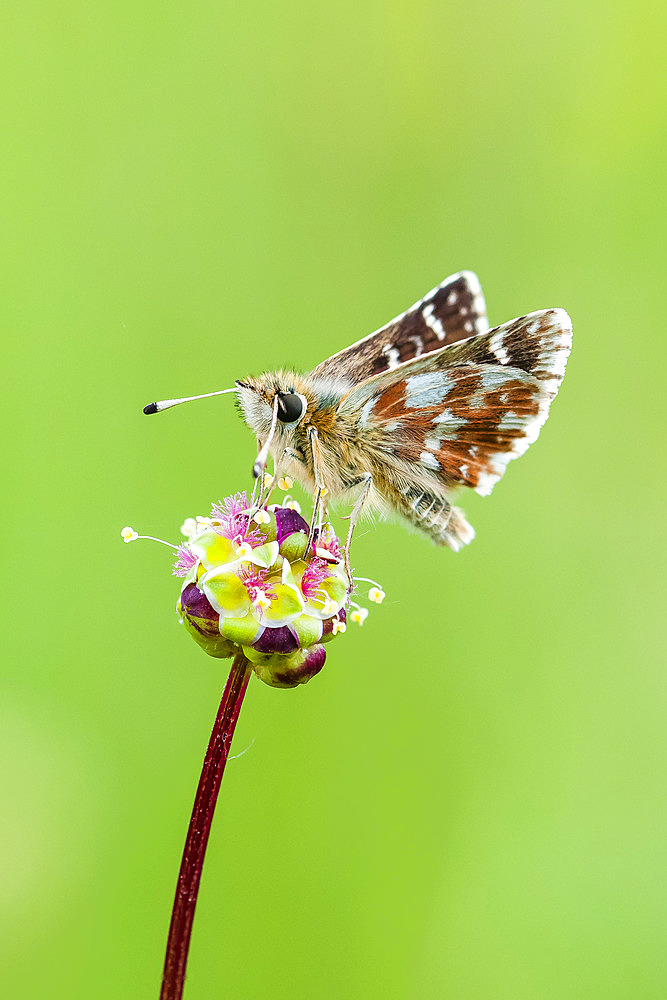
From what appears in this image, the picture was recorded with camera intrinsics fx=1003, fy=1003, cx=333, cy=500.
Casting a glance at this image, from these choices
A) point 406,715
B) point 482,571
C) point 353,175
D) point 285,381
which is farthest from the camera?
point 353,175

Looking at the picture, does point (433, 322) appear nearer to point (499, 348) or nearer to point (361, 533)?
point (499, 348)

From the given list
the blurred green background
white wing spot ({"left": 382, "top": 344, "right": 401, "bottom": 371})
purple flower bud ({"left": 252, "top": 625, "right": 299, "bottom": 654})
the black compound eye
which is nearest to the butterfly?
the black compound eye

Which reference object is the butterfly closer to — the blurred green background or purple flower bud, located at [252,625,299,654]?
purple flower bud, located at [252,625,299,654]

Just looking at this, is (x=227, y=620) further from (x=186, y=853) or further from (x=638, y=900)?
(x=638, y=900)

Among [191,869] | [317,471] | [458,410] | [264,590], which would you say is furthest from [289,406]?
[191,869]

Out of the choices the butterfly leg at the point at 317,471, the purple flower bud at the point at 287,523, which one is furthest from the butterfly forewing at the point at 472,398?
the purple flower bud at the point at 287,523

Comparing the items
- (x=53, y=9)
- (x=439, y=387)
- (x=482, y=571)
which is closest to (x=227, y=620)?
(x=439, y=387)
